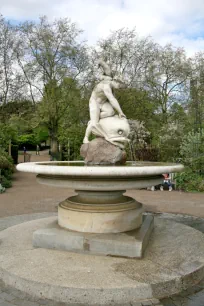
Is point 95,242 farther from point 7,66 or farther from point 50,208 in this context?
point 7,66

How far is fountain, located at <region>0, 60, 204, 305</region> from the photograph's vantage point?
123 inches

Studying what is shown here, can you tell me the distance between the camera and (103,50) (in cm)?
2397

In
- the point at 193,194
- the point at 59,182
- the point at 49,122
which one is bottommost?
the point at 193,194

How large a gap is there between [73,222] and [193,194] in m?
7.96

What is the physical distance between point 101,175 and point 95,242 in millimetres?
1022

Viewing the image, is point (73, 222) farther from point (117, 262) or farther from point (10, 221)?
point (10, 221)

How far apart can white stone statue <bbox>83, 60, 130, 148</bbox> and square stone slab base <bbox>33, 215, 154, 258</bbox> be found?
5.41 ft

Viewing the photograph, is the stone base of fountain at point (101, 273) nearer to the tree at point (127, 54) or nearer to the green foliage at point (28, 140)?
the tree at point (127, 54)

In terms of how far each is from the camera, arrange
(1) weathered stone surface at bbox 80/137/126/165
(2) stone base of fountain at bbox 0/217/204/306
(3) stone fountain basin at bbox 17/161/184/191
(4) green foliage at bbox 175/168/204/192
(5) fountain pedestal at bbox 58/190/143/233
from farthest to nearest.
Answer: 1. (4) green foliage at bbox 175/168/204/192
2. (1) weathered stone surface at bbox 80/137/126/165
3. (5) fountain pedestal at bbox 58/190/143/233
4. (3) stone fountain basin at bbox 17/161/184/191
5. (2) stone base of fountain at bbox 0/217/204/306

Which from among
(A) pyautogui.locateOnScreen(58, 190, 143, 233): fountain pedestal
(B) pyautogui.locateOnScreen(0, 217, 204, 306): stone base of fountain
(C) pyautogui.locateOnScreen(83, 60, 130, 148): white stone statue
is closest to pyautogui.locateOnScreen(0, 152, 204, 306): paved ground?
(B) pyautogui.locateOnScreen(0, 217, 204, 306): stone base of fountain

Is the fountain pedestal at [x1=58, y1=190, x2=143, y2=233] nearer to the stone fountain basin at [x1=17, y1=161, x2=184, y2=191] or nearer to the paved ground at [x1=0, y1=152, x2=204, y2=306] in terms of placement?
the stone fountain basin at [x1=17, y1=161, x2=184, y2=191]

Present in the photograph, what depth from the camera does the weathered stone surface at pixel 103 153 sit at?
490 centimetres

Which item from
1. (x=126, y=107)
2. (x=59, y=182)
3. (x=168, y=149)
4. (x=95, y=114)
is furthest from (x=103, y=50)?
(x=59, y=182)

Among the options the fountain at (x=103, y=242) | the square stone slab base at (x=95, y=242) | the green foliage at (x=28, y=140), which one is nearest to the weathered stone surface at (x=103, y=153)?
the fountain at (x=103, y=242)
